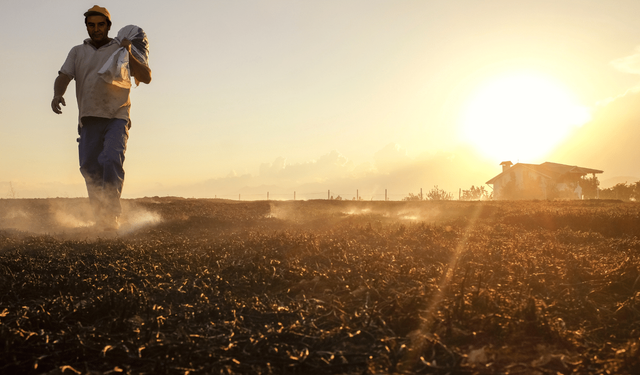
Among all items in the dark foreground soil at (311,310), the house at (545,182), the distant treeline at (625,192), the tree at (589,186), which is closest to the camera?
the dark foreground soil at (311,310)

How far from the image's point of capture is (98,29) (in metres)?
5.82

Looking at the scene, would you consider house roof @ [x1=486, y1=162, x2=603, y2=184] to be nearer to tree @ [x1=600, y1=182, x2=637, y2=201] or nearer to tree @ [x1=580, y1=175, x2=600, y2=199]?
tree @ [x1=580, y1=175, x2=600, y2=199]

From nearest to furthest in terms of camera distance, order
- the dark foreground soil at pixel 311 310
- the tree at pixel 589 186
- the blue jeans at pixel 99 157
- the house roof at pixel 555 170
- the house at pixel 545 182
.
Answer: the dark foreground soil at pixel 311 310
the blue jeans at pixel 99 157
the house at pixel 545 182
the tree at pixel 589 186
the house roof at pixel 555 170

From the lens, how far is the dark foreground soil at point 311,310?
1.74 m

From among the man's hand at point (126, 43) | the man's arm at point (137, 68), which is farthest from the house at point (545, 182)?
the man's hand at point (126, 43)

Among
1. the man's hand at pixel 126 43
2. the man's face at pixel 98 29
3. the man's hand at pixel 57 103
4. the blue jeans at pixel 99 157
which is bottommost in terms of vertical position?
the blue jeans at pixel 99 157

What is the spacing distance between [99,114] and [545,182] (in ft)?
145

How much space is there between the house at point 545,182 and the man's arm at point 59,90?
1581 inches

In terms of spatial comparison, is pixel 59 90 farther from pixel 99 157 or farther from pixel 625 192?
pixel 625 192

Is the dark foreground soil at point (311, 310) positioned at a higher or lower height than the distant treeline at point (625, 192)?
lower

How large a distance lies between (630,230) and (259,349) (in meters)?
8.01

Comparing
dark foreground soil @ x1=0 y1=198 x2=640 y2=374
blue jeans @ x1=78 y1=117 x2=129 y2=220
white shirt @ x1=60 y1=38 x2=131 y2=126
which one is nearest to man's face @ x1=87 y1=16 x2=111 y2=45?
white shirt @ x1=60 y1=38 x2=131 y2=126

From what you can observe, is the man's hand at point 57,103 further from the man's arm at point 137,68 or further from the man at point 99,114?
the man's arm at point 137,68

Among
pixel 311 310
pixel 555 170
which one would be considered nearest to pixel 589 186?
pixel 555 170
